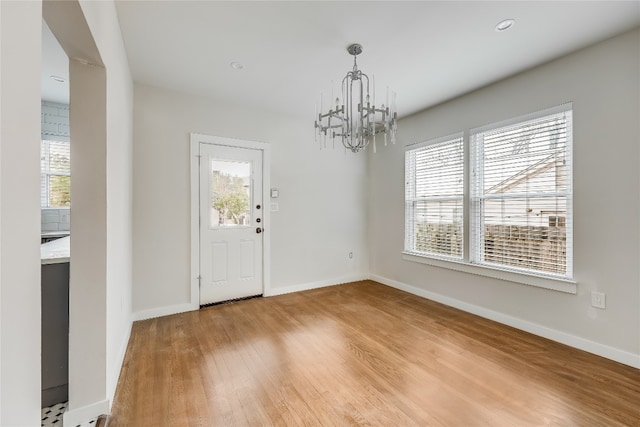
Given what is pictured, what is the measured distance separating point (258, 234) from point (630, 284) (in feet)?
12.1

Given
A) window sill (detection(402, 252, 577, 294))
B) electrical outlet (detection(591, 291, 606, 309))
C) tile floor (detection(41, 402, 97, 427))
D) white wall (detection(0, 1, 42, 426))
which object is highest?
white wall (detection(0, 1, 42, 426))

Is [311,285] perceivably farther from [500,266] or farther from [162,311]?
[500,266]

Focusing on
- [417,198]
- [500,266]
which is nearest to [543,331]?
[500,266]

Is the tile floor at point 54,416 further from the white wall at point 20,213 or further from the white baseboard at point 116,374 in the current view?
the white wall at point 20,213

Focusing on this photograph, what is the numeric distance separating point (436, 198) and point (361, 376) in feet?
8.34

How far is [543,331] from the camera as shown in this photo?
2748 mm

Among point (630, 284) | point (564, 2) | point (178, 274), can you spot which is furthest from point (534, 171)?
point (178, 274)

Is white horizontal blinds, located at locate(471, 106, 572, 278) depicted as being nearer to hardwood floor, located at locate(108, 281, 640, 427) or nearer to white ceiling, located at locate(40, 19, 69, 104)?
hardwood floor, located at locate(108, 281, 640, 427)

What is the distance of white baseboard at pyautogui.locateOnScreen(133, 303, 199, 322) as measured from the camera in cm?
316

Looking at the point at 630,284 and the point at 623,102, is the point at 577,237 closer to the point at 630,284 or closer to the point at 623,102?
the point at 630,284

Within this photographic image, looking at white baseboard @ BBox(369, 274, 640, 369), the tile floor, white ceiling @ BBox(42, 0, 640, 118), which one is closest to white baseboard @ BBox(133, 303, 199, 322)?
the tile floor

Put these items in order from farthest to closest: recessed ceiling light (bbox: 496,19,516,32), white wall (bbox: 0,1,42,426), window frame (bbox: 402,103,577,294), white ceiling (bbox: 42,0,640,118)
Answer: window frame (bbox: 402,103,577,294) → recessed ceiling light (bbox: 496,19,516,32) → white ceiling (bbox: 42,0,640,118) → white wall (bbox: 0,1,42,426)

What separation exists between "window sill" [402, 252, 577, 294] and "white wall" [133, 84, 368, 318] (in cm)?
129

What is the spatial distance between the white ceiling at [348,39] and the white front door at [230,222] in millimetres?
891
